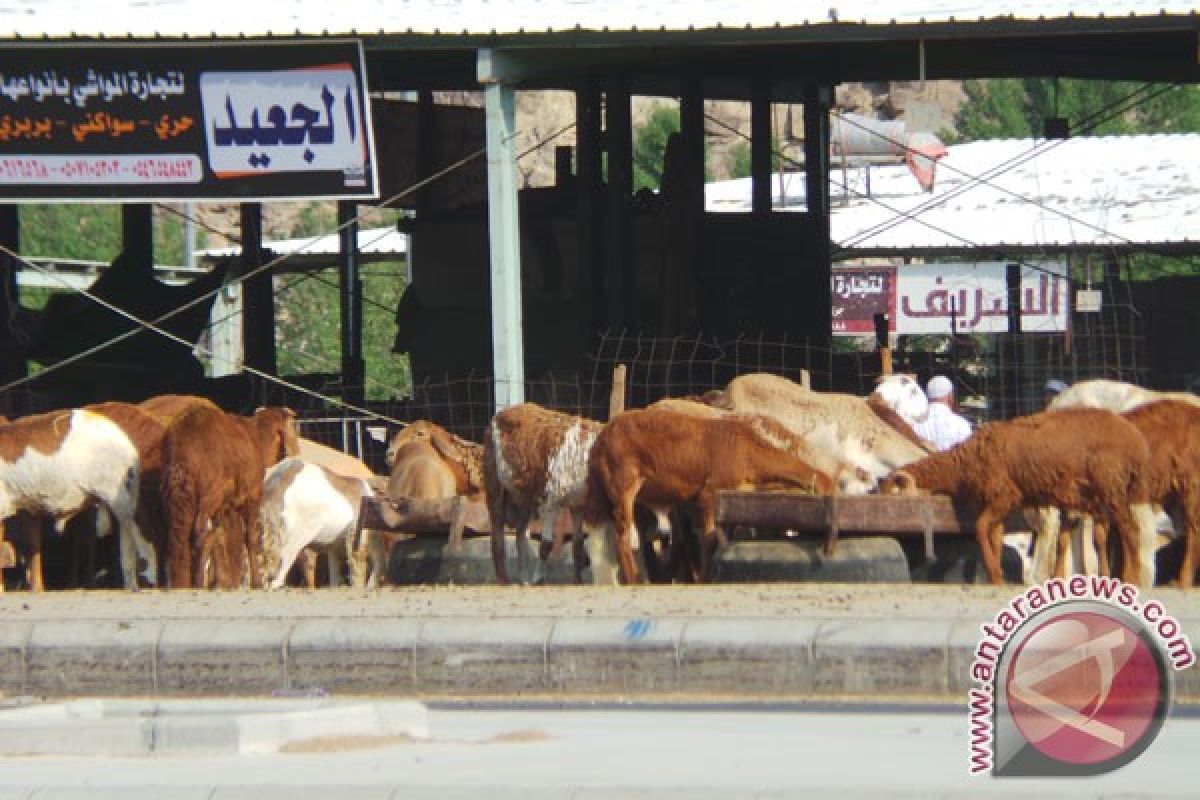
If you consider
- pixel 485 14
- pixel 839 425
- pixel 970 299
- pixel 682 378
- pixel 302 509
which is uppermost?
pixel 485 14

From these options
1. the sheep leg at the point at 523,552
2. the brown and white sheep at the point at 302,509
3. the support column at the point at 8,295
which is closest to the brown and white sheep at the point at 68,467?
the brown and white sheep at the point at 302,509

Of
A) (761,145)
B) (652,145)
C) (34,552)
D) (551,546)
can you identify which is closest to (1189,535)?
(551,546)

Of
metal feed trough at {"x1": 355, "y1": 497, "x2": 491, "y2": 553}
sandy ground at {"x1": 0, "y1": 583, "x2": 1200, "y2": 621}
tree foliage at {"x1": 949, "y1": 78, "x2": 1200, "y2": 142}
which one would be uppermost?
tree foliage at {"x1": 949, "y1": 78, "x2": 1200, "y2": 142}

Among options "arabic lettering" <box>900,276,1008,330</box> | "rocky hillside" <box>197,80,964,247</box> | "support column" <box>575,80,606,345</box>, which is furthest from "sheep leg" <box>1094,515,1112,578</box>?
"rocky hillside" <box>197,80,964,247</box>

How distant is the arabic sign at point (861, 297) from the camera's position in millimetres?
40906

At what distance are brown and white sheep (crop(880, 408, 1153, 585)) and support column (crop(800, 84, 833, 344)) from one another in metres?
13.2

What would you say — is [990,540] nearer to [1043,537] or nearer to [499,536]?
[1043,537]

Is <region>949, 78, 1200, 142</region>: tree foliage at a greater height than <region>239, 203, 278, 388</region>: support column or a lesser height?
greater

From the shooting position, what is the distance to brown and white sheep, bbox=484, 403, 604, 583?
55.9 feet

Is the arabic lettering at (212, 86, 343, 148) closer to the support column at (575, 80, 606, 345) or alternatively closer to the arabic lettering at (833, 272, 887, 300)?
the support column at (575, 80, 606, 345)

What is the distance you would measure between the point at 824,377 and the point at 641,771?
58.8ft

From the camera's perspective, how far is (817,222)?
2986 centimetres

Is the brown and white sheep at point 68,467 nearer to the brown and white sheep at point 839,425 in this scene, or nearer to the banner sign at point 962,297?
the brown and white sheep at point 839,425

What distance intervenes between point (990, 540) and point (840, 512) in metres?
1.09
